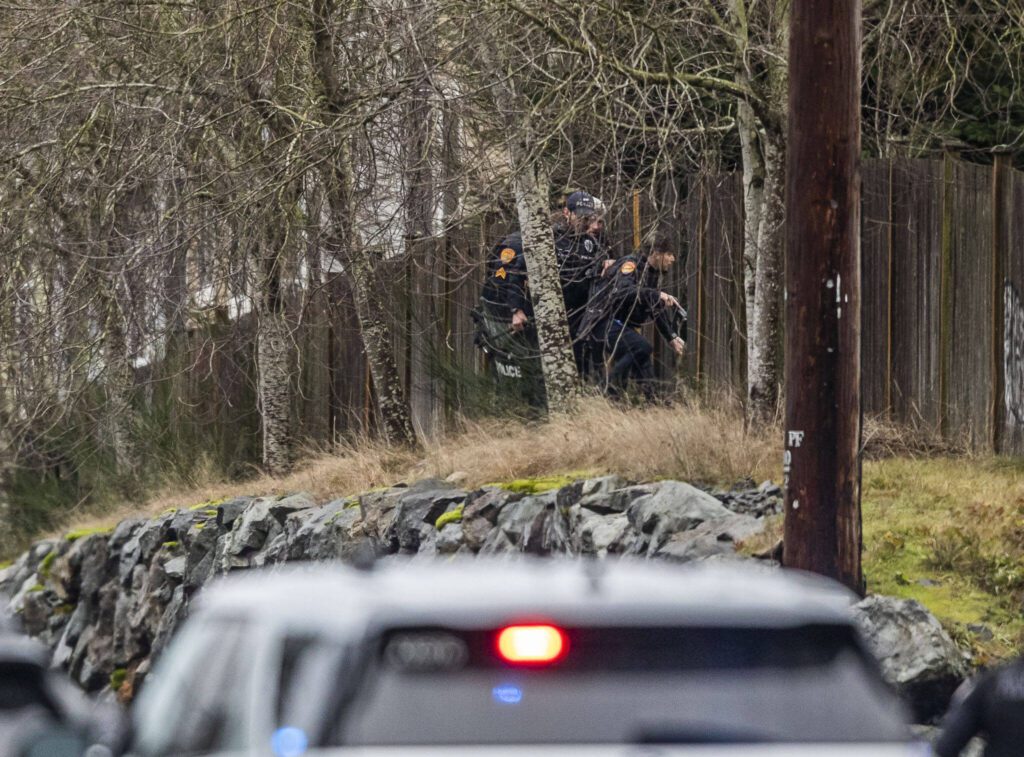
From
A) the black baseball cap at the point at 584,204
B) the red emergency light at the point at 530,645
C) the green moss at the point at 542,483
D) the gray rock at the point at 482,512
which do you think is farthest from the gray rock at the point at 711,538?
the red emergency light at the point at 530,645

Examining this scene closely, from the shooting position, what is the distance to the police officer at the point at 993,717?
4.98m

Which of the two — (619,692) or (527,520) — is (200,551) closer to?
(527,520)

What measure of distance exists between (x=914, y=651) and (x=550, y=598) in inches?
215

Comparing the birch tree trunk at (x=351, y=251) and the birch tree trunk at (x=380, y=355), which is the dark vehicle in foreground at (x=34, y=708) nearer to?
the birch tree trunk at (x=351, y=251)

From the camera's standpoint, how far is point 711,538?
35.7 ft

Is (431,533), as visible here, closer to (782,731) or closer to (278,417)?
(278,417)

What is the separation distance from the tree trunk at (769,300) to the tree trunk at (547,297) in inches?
82.2

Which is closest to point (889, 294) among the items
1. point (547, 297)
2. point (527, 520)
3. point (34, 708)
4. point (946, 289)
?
point (946, 289)

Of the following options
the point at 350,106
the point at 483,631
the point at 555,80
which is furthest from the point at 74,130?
the point at 483,631

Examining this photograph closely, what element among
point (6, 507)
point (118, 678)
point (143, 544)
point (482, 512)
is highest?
point (482, 512)

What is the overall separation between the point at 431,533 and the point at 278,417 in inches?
254

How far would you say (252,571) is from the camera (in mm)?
15570

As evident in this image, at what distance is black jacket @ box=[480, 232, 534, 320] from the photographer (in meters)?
16.2

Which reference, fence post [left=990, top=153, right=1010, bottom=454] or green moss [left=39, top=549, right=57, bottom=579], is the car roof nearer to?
fence post [left=990, top=153, right=1010, bottom=454]
